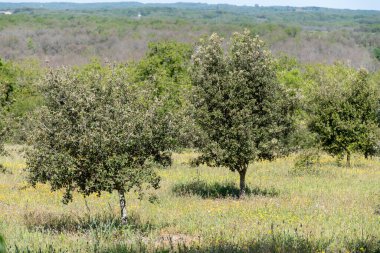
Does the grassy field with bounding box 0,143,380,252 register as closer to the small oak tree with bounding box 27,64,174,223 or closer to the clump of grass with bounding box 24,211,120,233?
the clump of grass with bounding box 24,211,120,233

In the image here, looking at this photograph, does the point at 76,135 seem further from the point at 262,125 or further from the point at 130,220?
the point at 262,125

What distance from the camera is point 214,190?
23.0 metres

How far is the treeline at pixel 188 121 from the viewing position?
1387 cm

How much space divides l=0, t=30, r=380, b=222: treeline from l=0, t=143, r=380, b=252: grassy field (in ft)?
4.20

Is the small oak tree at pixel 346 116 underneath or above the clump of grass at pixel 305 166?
above

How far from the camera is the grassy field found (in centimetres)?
1090

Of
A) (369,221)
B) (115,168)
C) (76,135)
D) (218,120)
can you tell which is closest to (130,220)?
(115,168)

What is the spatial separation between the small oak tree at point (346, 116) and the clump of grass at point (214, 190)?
11.8 meters

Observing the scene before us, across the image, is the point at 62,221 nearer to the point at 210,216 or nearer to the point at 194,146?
the point at 210,216

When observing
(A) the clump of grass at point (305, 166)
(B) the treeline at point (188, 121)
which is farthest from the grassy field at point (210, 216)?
(B) the treeline at point (188, 121)

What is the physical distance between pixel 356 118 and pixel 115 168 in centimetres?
2416

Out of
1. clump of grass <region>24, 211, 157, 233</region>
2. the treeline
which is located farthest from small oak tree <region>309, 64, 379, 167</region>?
clump of grass <region>24, 211, 157, 233</region>

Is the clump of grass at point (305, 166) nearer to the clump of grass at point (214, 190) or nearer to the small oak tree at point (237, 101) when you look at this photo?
the clump of grass at point (214, 190)

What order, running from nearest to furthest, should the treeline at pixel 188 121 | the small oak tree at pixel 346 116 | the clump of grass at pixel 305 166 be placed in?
the treeline at pixel 188 121, the clump of grass at pixel 305 166, the small oak tree at pixel 346 116
